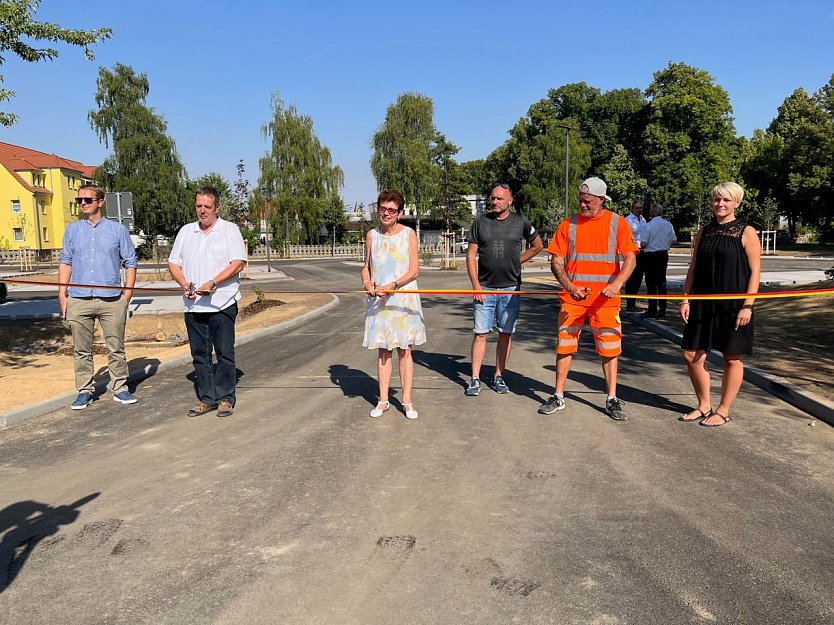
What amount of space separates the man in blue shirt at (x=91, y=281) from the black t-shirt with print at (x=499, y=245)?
3401 mm

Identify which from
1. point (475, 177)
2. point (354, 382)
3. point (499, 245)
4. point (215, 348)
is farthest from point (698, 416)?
point (475, 177)

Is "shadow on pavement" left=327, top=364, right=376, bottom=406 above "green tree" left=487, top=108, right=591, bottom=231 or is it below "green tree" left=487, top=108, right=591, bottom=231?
below

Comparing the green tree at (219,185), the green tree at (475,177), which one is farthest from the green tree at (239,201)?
the green tree at (475,177)

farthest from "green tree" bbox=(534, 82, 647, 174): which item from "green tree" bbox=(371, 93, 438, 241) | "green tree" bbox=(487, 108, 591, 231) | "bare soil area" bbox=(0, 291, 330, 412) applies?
"bare soil area" bbox=(0, 291, 330, 412)

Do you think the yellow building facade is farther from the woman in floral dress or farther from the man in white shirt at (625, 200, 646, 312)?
the woman in floral dress

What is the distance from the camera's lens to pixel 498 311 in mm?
6535

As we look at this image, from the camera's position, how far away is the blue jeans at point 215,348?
598cm

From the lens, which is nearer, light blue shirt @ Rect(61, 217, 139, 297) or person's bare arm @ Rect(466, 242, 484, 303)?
light blue shirt @ Rect(61, 217, 139, 297)

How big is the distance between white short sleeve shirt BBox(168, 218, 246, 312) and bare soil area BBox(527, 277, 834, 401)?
5.41 metres

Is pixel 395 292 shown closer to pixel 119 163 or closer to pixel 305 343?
pixel 305 343

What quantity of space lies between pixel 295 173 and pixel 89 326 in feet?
179

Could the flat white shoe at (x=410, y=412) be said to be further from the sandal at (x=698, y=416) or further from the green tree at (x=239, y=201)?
the green tree at (x=239, y=201)

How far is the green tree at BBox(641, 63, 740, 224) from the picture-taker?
54.6 meters

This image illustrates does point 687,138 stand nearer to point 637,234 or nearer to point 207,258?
point 637,234
